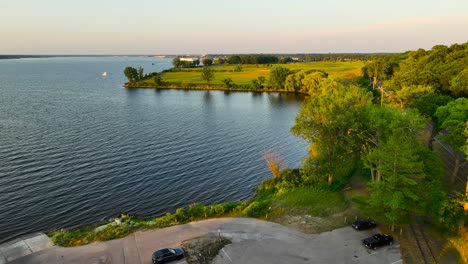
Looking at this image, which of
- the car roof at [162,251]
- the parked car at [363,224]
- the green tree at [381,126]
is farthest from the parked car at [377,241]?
the car roof at [162,251]

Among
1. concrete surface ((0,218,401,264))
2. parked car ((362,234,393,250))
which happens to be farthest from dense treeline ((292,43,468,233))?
concrete surface ((0,218,401,264))

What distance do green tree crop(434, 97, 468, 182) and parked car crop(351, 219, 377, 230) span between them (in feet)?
53.4

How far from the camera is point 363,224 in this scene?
4081 cm

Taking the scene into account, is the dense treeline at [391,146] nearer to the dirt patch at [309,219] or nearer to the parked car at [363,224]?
the parked car at [363,224]

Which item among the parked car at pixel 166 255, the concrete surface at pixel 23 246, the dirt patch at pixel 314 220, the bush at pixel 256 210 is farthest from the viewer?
the bush at pixel 256 210

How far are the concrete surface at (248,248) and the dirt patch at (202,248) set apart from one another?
780 millimetres

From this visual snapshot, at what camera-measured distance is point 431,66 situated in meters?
97.4

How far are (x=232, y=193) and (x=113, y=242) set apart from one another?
23.7 metres

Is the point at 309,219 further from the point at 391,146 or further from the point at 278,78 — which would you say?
the point at 278,78

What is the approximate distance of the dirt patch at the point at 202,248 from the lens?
115 ft

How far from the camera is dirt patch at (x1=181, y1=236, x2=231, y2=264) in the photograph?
3494 cm

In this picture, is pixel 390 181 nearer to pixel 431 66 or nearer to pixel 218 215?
pixel 218 215

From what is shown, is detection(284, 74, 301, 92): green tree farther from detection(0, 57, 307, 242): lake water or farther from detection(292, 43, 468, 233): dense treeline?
detection(292, 43, 468, 233): dense treeline

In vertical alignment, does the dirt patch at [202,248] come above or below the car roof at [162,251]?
below
